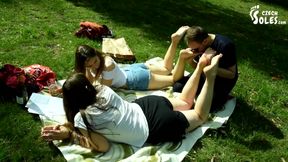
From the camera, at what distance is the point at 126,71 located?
21.5 ft

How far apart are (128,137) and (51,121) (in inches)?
43.6

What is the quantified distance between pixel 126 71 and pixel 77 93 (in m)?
1.99

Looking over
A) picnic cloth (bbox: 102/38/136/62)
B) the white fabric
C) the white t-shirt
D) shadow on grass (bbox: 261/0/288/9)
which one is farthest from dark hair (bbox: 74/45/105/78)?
shadow on grass (bbox: 261/0/288/9)

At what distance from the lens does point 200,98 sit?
5535 mm

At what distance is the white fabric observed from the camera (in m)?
6.02

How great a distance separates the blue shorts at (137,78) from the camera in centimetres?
646

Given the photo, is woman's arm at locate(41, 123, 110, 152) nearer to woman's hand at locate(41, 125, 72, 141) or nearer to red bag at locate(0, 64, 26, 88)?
woman's hand at locate(41, 125, 72, 141)

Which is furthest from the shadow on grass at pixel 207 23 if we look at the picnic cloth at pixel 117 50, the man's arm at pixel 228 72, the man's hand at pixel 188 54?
the man's hand at pixel 188 54

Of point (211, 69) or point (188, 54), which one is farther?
point (188, 54)

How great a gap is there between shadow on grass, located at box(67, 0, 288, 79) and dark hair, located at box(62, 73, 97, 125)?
15.8 feet

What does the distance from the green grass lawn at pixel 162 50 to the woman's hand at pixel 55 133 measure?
126 millimetres

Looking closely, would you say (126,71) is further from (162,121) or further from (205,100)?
(162,121)

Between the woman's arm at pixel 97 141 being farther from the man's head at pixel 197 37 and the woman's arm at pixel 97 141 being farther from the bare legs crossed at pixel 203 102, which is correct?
the man's head at pixel 197 37

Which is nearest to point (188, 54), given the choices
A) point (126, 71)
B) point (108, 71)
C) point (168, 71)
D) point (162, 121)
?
point (168, 71)
